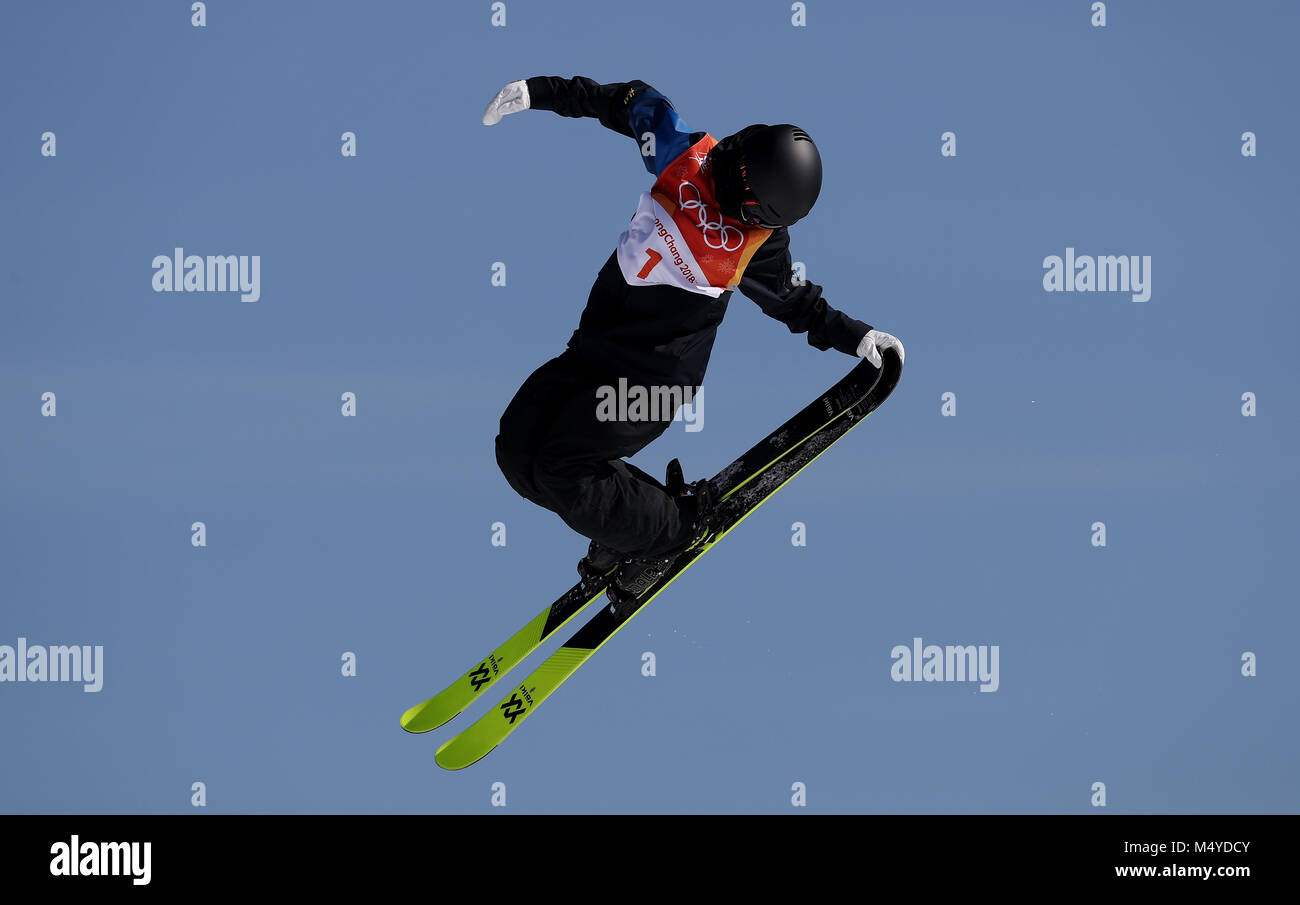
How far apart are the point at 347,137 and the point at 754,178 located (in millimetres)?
3383

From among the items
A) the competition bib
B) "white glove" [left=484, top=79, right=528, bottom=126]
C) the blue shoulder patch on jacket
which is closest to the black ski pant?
the competition bib

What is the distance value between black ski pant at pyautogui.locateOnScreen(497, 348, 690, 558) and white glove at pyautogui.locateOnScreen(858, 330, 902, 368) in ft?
2.94

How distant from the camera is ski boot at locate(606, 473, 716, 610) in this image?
13.7 feet

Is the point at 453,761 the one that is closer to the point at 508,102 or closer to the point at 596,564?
the point at 596,564

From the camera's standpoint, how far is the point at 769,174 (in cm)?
335

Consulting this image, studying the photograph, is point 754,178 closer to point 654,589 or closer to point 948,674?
point 654,589

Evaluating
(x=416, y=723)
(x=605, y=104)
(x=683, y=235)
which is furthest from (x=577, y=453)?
(x=416, y=723)

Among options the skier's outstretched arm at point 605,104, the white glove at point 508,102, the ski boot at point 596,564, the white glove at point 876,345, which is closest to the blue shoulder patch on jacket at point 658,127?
the skier's outstretched arm at point 605,104

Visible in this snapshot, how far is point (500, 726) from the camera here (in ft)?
14.9

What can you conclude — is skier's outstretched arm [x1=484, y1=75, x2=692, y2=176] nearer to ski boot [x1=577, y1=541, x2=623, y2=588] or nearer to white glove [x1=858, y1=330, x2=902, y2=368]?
white glove [x1=858, y1=330, x2=902, y2=368]

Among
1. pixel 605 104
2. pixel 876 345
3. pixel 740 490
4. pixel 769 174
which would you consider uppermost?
pixel 605 104

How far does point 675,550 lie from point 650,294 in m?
1.06

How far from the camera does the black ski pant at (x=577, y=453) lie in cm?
371

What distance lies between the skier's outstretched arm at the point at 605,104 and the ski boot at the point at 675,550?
124cm
